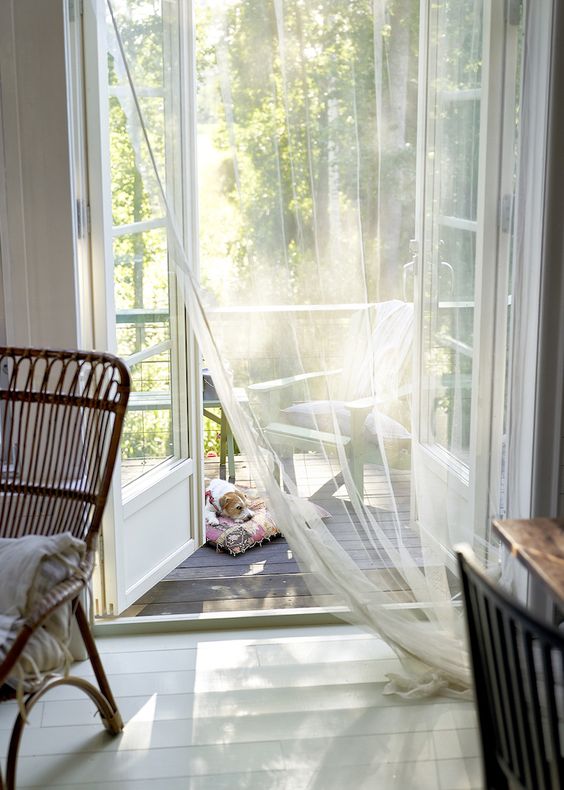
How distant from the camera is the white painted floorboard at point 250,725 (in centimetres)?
220

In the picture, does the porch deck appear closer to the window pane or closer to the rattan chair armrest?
the window pane

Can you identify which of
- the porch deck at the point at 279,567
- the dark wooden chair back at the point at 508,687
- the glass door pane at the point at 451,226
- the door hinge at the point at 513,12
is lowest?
the porch deck at the point at 279,567

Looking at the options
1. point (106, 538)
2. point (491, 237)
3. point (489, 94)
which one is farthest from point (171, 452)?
point (489, 94)

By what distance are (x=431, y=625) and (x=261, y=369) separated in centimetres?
87

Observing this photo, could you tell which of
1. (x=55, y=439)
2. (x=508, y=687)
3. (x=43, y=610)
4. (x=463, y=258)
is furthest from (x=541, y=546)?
(x=55, y=439)

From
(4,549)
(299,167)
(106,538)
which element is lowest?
(106,538)

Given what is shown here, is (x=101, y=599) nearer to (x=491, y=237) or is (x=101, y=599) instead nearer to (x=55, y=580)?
(x=55, y=580)

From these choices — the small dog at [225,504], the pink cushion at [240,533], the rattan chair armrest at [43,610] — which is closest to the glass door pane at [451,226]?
the rattan chair armrest at [43,610]

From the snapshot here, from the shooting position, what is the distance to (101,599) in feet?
9.36

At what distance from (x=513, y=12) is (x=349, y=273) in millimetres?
816

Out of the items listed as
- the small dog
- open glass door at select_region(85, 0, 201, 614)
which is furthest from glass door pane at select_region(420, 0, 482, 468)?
the small dog

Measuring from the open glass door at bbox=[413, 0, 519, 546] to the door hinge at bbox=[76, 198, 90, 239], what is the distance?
0.91 meters

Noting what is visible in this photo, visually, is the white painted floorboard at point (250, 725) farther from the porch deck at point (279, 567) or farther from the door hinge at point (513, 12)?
the door hinge at point (513, 12)

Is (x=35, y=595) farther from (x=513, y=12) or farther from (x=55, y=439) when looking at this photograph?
(x=513, y=12)
